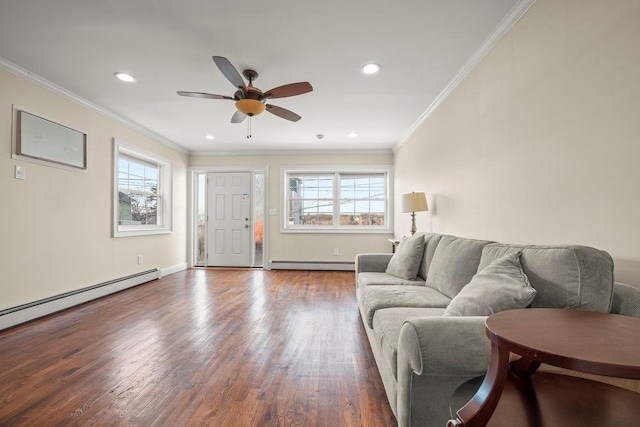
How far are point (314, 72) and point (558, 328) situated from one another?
2772mm

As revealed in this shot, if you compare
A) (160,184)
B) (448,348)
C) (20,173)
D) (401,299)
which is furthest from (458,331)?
(160,184)

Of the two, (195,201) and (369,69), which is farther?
(195,201)

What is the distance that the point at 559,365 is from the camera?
693 millimetres

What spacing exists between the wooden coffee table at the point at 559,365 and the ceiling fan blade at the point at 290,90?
7.47ft

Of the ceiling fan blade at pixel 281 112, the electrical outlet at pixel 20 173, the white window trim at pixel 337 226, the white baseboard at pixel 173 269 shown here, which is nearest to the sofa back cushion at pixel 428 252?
the ceiling fan blade at pixel 281 112

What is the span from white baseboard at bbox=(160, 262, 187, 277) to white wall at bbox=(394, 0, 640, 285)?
4812 millimetres

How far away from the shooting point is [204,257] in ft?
20.9

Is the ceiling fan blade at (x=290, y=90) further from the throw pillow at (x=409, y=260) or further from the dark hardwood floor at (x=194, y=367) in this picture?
the dark hardwood floor at (x=194, y=367)

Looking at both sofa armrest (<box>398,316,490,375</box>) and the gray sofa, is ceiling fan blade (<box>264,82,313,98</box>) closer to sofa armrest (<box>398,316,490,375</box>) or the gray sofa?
the gray sofa

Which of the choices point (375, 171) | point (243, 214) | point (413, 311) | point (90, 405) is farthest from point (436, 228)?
point (243, 214)

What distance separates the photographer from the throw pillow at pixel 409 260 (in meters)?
2.82

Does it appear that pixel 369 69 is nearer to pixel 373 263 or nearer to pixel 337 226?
pixel 373 263

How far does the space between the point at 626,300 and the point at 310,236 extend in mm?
5095

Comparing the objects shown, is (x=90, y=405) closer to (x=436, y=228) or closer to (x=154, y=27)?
(x=154, y=27)
